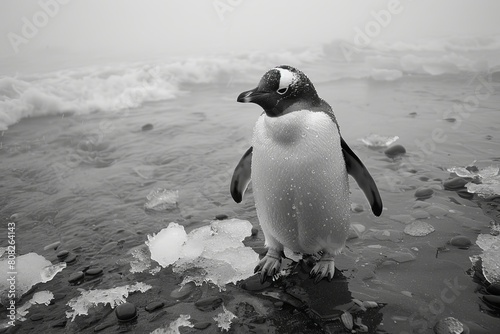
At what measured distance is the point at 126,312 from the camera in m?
1.95

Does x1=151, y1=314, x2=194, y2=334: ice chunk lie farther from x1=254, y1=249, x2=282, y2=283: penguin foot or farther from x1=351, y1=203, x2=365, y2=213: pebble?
x1=351, y1=203, x2=365, y2=213: pebble

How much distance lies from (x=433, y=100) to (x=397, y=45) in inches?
432

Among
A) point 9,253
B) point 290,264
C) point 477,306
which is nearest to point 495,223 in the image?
point 477,306

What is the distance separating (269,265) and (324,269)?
1.08 ft

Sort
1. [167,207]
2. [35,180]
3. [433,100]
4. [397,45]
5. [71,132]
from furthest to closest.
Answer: [397,45] < [433,100] < [71,132] < [35,180] < [167,207]

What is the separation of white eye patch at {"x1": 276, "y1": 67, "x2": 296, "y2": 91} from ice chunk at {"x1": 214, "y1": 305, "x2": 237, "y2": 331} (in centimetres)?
121

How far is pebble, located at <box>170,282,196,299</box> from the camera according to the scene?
6.94 feet

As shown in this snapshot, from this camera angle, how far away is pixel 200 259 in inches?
95.9

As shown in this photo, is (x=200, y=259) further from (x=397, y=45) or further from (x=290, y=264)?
(x=397, y=45)

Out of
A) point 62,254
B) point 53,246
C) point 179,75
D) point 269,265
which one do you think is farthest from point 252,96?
point 179,75

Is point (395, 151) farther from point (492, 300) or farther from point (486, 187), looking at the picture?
point (492, 300)

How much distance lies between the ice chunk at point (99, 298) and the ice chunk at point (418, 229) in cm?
178

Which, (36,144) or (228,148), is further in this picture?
(36,144)

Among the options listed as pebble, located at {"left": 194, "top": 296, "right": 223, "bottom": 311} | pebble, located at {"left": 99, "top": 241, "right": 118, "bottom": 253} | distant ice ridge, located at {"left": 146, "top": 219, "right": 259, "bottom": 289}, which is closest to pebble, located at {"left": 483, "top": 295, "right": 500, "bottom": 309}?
distant ice ridge, located at {"left": 146, "top": 219, "right": 259, "bottom": 289}
